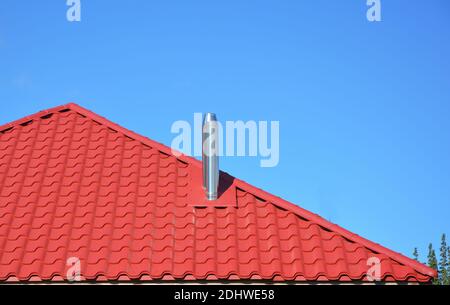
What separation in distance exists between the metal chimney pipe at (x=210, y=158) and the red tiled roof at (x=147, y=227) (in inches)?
14.9

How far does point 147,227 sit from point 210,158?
195 centimetres

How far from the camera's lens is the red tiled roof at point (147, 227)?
1074cm

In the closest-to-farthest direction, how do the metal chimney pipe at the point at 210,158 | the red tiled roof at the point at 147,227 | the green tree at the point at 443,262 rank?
the red tiled roof at the point at 147,227 → the metal chimney pipe at the point at 210,158 → the green tree at the point at 443,262

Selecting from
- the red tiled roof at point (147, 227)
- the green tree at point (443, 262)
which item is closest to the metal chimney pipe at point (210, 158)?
the red tiled roof at point (147, 227)

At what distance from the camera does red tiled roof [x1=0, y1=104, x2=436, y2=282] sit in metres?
10.7

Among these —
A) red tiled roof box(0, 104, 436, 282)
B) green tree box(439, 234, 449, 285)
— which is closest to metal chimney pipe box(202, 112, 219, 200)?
red tiled roof box(0, 104, 436, 282)

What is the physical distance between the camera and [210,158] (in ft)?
40.7

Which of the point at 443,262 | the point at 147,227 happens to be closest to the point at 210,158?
the point at 147,227

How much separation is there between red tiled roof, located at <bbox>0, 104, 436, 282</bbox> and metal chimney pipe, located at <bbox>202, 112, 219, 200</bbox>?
14.9 inches

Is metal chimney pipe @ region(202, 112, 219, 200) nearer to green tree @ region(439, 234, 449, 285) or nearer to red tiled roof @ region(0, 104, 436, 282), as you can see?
red tiled roof @ region(0, 104, 436, 282)

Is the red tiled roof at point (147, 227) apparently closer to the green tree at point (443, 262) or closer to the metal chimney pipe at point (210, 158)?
the metal chimney pipe at point (210, 158)
